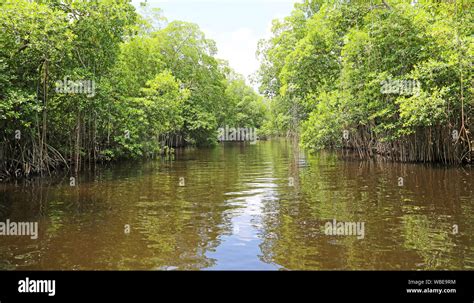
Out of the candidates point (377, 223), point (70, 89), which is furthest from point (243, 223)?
point (70, 89)

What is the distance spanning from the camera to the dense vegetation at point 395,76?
16.6m

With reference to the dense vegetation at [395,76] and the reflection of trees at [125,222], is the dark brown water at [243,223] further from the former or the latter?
the dense vegetation at [395,76]

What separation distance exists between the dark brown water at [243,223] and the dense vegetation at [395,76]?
13.8 ft

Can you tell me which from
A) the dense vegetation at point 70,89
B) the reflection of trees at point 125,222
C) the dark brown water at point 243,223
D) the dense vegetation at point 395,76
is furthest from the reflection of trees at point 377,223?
the dense vegetation at point 70,89

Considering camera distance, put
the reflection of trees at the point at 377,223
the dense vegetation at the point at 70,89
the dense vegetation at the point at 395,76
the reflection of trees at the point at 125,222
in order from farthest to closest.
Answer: the dense vegetation at the point at 395,76 → the dense vegetation at the point at 70,89 → the reflection of trees at the point at 125,222 → the reflection of trees at the point at 377,223

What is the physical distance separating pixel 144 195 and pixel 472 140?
15.1 m

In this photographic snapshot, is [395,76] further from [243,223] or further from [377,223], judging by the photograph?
[243,223]

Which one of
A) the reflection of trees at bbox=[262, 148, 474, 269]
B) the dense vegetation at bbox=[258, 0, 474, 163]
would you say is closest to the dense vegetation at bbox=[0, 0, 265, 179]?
the reflection of trees at bbox=[262, 148, 474, 269]

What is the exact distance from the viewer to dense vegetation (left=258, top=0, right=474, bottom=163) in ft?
54.4

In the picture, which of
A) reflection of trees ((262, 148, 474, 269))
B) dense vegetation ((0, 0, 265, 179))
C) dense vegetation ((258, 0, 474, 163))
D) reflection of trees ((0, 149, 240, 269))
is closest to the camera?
reflection of trees ((262, 148, 474, 269))

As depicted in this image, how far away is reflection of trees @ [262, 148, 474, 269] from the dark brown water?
0.02 m

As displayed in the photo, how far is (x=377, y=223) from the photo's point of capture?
26.7 ft

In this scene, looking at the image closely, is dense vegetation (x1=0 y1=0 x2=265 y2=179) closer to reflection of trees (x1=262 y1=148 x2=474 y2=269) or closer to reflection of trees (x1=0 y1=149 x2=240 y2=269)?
reflection of trees (x1=0 y1=149 x2=240 y2=269)
